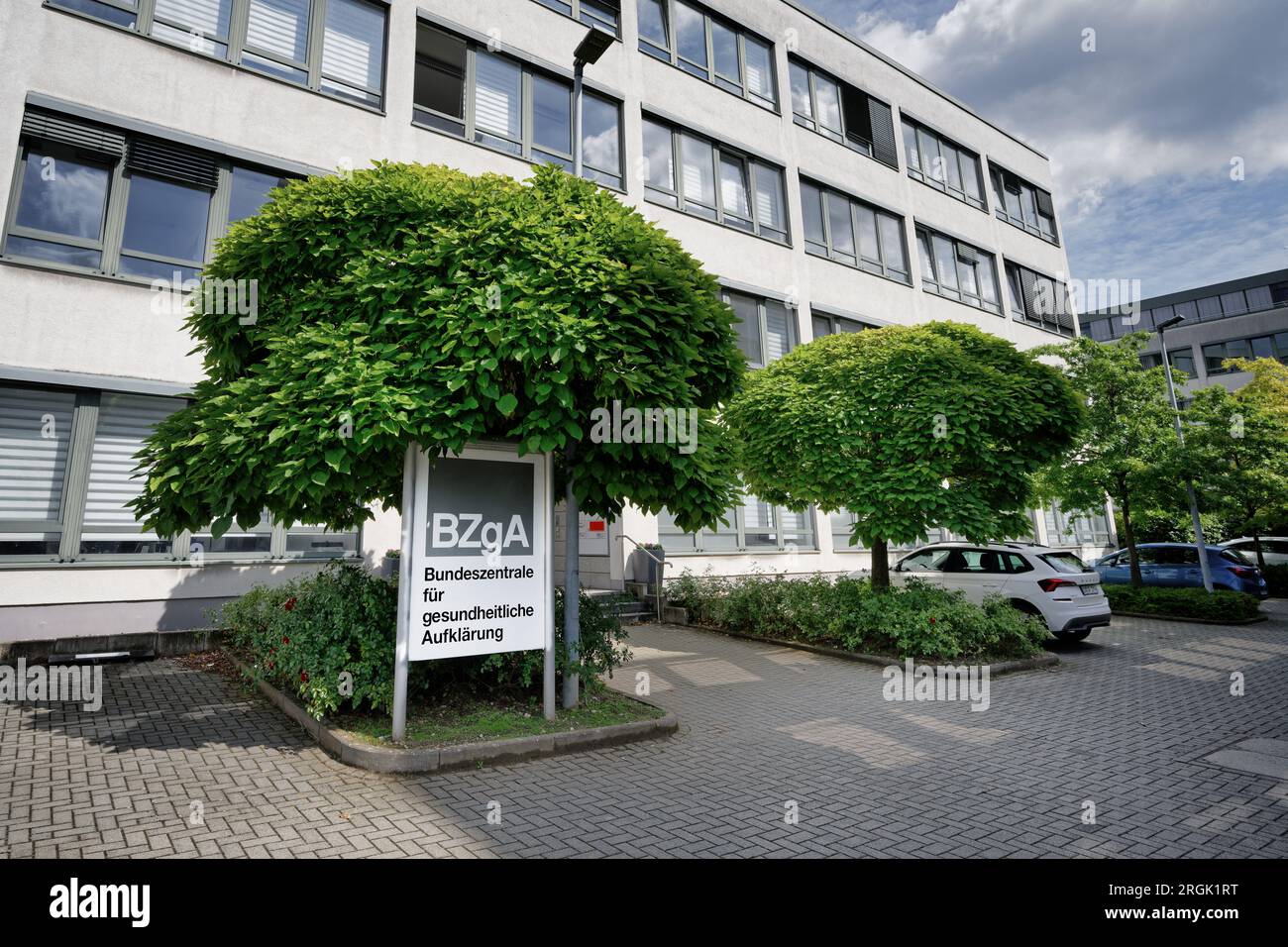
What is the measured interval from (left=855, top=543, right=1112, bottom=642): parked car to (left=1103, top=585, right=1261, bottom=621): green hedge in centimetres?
539

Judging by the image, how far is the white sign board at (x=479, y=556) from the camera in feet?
19.3

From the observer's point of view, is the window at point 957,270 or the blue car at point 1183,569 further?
the window at point 957,270

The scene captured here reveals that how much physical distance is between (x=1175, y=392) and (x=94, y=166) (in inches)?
1026

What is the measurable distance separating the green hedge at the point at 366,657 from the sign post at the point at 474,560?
0.45 meters

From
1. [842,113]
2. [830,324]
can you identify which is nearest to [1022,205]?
[842,113]

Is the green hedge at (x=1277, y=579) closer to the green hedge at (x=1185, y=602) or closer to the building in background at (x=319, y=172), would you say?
the green hedge at (x=1185, y=602)

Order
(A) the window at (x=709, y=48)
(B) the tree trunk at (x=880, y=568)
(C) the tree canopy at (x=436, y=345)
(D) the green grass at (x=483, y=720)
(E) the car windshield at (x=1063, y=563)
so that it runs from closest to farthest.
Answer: (C) the tree canopy at (x=436, y=345) → (D) the green grass at (x=483, y=720) → (E) the car windshield at (x=1063, y=563) → (B) the tree trunk at (x=880, y=568) → (A) the window at (x=709, y=48)

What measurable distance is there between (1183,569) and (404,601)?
22.2 meters

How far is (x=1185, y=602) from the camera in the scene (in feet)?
51.1

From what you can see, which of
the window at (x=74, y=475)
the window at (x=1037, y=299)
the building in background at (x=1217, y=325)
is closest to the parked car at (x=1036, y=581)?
the window at (x=74, y=475)

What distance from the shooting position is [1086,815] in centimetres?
453

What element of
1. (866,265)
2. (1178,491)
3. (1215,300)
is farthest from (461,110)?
(1215,300)

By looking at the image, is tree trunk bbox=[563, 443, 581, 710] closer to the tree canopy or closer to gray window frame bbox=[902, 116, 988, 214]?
the tree canopy
